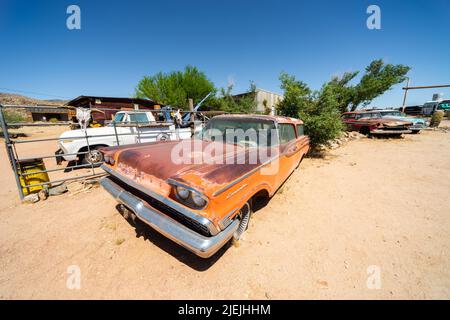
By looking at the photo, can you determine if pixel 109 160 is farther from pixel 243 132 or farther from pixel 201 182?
pixel 243 132

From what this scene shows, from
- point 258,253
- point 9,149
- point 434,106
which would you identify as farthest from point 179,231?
point 434,106

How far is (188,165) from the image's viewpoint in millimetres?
1976

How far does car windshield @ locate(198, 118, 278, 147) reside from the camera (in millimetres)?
2900

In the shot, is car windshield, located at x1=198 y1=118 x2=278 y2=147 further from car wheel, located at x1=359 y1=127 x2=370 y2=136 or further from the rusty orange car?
car wheel, located at x1=359 y1=127 x2=370 y2=136

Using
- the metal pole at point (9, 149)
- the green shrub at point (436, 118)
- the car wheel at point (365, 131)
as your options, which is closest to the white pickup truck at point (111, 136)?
the metal pole at point (9, 149)

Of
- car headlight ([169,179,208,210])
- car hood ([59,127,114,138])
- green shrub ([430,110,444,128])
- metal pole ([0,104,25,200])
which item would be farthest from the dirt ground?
green shrub ([430,110,444,128])

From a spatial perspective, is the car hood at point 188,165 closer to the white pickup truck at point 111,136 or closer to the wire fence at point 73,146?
the wire fence at point 73,146

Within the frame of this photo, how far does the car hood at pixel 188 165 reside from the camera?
5.26ft

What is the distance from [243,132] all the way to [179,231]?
2.01m

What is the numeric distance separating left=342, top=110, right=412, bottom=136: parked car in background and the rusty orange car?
10.4 metres

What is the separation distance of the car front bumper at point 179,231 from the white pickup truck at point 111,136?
2.92 metres

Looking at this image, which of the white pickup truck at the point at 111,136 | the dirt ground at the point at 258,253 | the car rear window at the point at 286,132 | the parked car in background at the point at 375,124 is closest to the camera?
the dirt ground at the point at 258,253
